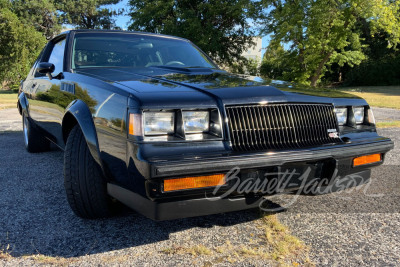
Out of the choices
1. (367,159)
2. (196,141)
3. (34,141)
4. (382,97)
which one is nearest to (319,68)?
(382,97)

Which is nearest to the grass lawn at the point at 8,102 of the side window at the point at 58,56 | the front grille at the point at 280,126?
the side window at the point at 58,56

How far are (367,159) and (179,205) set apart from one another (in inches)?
58.7

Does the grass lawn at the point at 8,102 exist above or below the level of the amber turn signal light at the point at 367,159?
below

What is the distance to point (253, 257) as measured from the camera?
82.1 inches

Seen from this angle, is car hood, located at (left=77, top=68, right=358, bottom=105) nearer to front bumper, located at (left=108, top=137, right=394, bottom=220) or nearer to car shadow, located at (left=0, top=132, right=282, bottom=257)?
front bumper, located at (left=108, top=137, right=394, bottom=220)

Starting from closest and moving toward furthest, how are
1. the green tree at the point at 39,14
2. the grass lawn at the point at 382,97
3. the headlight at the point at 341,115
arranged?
the headlight at the point at 341,115 → the grass lawn at the point at 382,97 → the green tree at the point at 39,14

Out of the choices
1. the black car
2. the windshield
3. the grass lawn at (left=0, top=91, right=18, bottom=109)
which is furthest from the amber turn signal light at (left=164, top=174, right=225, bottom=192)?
the grass lawn at (left=0, top=91, right=18, bottom=109)

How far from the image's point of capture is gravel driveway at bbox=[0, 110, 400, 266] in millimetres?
2092

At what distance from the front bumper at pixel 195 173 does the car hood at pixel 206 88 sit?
1.24 ft

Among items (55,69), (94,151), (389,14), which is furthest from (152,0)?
(94,151)

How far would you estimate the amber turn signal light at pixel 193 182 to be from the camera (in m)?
1.89

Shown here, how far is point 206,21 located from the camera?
24094 mm

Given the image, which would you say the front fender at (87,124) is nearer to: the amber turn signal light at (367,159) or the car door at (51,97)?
the car door at (51,97)

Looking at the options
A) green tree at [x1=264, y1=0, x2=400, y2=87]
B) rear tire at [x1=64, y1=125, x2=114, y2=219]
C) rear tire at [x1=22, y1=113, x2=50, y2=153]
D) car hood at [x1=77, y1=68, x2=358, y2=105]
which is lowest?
rear tire at [x1=22, y1=113, x2=50, y2=153]
